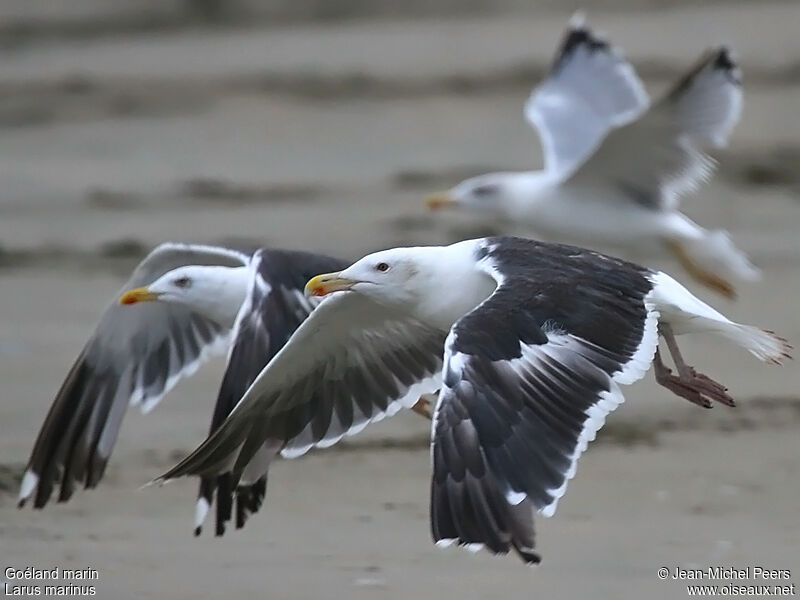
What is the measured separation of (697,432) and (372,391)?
1870 mm

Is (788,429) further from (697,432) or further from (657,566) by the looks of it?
(657,566)

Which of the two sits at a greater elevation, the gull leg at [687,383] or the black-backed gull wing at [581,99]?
the gull leg at [687,383]

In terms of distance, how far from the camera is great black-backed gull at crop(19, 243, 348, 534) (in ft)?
21.6

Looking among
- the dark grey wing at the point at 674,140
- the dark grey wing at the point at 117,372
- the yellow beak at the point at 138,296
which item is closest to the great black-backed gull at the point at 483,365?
the dark grey wing at the point at 117,372

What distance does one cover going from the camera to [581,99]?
10508 mm

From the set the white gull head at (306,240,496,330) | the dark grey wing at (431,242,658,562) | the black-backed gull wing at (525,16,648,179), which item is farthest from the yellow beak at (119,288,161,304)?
the black-backed gull wing at (525,16,648,179)

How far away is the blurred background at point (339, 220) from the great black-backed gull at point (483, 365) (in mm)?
480

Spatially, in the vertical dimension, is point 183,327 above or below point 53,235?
above

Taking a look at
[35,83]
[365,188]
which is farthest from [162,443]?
[35,83]

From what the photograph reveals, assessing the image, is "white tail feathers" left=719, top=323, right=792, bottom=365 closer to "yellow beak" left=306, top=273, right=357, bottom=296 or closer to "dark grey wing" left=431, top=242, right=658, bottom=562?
"dark grey wing" left=431, top=242, right=658, bottom=562

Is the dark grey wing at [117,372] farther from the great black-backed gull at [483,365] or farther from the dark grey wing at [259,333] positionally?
the great black-backed gull at [483,365]

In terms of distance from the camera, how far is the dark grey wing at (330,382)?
615cm

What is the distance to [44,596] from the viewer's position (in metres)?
5.83

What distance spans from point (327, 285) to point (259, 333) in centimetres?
68
